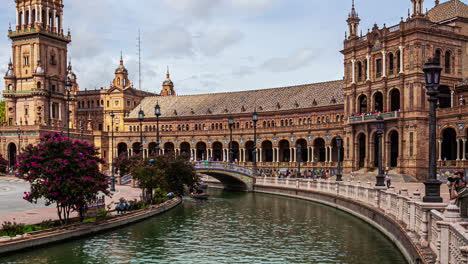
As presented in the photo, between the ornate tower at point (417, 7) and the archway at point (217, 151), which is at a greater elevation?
the ornate tower at point (417, 7)

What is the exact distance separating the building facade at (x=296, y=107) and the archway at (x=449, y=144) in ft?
0.38

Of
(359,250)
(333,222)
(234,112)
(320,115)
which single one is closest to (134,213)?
(333,222)

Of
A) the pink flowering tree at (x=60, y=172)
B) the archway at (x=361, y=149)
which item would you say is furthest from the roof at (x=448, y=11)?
the pink flowering tree at (x=60, y=172)

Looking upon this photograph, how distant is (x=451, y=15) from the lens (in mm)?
62531

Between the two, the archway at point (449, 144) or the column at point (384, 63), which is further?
the column at point (384, 63)

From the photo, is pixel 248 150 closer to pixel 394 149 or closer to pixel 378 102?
pixel 378 102

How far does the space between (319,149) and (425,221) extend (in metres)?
69.2

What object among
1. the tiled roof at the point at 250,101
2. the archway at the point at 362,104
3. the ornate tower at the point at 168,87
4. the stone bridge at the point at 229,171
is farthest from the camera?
the ornate tower at the point at 168,87

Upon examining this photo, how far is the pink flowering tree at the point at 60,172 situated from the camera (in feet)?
81.9

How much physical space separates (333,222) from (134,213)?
42.0 ft

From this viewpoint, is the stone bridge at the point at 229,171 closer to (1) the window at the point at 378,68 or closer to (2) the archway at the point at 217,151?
(1) the window at the point at 378,68

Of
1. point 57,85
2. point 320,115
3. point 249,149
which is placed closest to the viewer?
point 320,115

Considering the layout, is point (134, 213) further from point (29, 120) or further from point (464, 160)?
point (29, 120)

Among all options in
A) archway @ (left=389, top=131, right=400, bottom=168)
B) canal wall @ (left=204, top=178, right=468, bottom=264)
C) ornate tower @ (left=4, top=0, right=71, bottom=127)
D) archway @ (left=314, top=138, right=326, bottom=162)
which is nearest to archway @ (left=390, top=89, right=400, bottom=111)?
archway @ (left=389, top=131, right=400, bottom=168)
